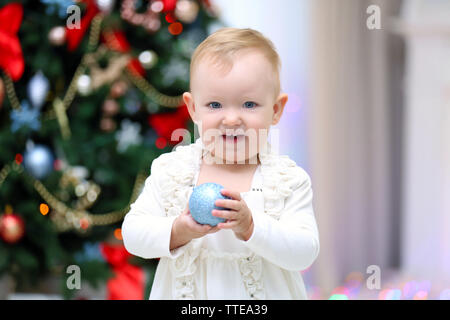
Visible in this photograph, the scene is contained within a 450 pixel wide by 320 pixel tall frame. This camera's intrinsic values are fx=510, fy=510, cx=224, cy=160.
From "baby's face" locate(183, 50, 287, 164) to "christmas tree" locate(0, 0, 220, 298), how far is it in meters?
0.83

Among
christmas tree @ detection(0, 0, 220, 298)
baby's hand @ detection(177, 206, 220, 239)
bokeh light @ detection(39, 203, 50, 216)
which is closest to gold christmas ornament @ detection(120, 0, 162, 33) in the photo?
christmas tree @ detection(0, 0, 220, 298)

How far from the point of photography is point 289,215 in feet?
2.46

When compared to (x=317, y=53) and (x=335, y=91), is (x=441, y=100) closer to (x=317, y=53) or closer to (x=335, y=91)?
(x=335, y=91)

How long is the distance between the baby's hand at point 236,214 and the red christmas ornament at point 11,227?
1.11 m

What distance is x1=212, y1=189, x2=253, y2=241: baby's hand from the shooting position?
0.65 metres

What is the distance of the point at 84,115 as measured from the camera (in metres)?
1.63

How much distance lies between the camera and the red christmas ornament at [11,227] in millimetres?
1575

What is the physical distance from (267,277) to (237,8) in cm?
97

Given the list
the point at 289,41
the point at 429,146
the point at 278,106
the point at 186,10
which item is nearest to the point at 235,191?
the point at 278,106

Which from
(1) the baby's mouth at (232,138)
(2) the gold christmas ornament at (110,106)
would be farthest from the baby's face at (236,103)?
(2) the gold christmas ornament at (110,106)

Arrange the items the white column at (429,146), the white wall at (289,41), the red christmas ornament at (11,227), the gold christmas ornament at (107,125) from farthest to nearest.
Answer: the white column at (429,146) < the gold christmas ornament at (107,125) < the red christmas ornament at (11,227) < the white wall at (289,41)

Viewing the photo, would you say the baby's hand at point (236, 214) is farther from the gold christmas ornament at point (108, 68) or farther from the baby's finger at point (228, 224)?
the gold christmas ornament at point (108, 68)

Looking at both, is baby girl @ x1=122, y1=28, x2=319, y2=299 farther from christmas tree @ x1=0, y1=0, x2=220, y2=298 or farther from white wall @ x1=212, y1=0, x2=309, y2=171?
christmas tree @ x1=0, y1=0, x2=220, y2=298

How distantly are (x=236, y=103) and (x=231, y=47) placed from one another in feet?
0.26
